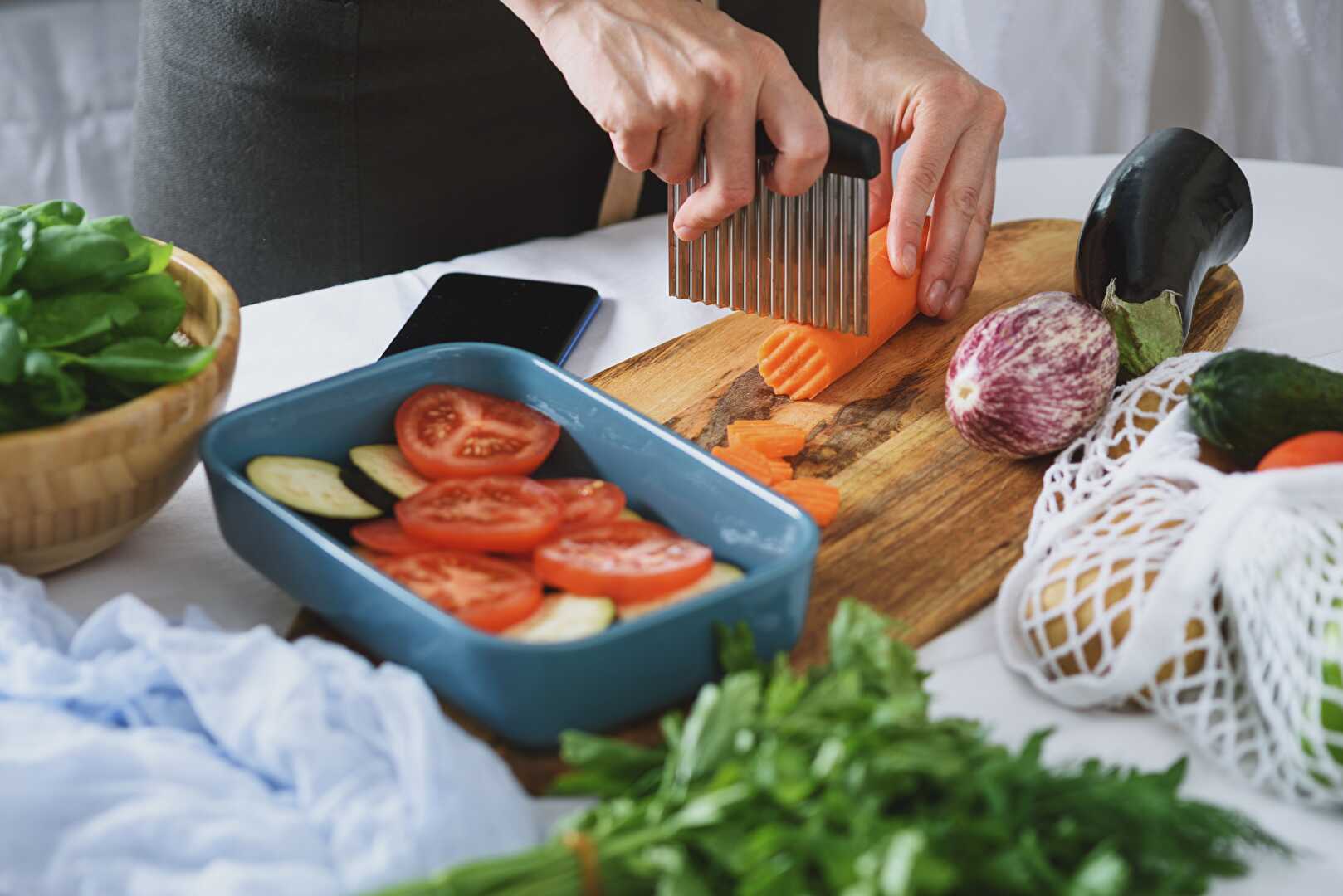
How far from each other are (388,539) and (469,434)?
166mm

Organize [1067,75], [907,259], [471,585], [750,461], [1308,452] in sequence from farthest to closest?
[1067,75]
[907,259]
[750,461]
[1308,452]
[471,585]

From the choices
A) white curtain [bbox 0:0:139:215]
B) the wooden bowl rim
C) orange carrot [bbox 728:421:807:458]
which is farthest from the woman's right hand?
white curtain [bbox 0:0:139:215]

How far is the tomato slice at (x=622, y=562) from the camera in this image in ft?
3.51

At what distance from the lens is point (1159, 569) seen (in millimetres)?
1117

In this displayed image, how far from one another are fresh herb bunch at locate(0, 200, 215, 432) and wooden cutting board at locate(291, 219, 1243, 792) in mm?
257

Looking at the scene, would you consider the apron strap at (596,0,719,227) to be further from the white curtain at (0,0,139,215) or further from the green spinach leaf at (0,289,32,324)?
the white curtain at (0,0,139,215)

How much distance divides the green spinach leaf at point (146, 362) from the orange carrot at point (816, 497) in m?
0.54

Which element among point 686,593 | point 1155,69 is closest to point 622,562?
point 686,593

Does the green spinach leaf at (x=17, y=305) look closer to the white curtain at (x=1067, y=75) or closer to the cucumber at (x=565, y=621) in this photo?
the cucumber at (x=565, y=621)

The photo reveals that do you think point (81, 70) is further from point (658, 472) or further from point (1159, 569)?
point (1159, 569)

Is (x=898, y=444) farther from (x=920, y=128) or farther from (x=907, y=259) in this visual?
(x=920, y=128)

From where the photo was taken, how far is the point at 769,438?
1.47 metres

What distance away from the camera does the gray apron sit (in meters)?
1.97

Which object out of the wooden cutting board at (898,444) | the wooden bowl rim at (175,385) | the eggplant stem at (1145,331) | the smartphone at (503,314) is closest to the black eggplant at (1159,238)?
the eggplant stem at (1145,331)
